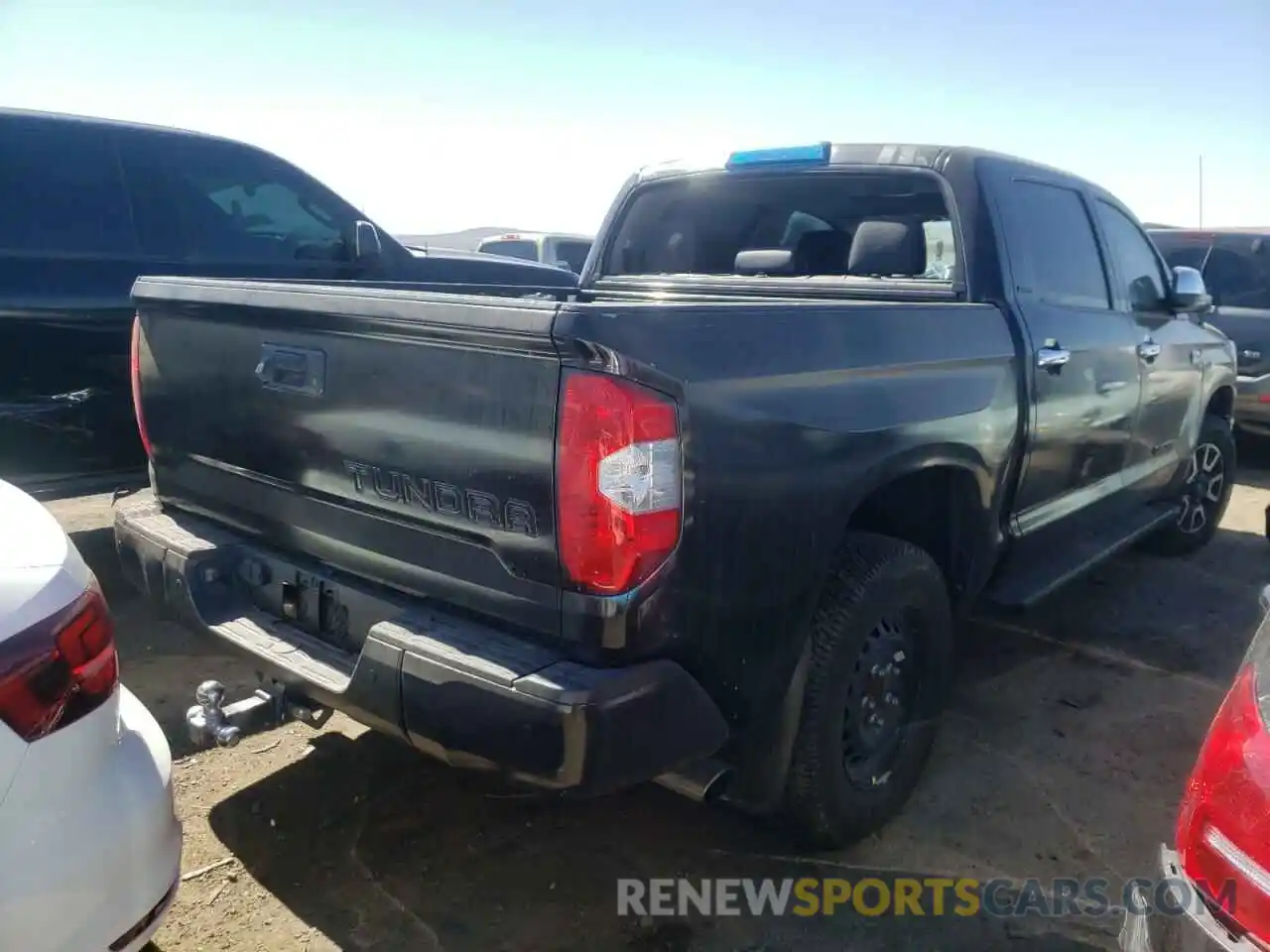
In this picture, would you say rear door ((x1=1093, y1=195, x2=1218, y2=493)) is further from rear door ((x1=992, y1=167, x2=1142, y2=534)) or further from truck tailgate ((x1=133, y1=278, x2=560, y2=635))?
truck tailgate ((x1=133, y1=278, x2=560, y2=635))

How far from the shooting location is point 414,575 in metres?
2.39

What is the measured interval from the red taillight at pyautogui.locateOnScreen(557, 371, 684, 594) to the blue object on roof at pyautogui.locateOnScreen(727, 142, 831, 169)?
82.0 inches

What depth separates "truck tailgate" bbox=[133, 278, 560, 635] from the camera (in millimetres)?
2105

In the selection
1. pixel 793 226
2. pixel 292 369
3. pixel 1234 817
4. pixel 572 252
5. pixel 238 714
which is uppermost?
pixel 572 252

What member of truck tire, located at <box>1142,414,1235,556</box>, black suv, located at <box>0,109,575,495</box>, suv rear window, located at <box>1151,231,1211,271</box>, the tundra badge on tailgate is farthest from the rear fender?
suv rear window, located at <box>1151,231,1211,271</box>

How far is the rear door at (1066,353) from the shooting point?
11.4 feet

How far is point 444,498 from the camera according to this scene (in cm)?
227

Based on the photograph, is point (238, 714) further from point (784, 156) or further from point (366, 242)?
point (366, 242)

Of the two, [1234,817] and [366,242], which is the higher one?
[366,242]

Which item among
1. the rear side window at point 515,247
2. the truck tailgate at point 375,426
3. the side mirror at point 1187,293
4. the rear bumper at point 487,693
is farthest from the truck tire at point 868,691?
the rear side window at point 515,247

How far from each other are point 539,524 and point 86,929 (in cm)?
105

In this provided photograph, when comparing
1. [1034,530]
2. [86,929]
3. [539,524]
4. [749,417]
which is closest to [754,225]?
[1034,530]

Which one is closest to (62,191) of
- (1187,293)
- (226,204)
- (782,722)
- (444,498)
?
(226,204)

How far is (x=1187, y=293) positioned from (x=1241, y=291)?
4570 mm
